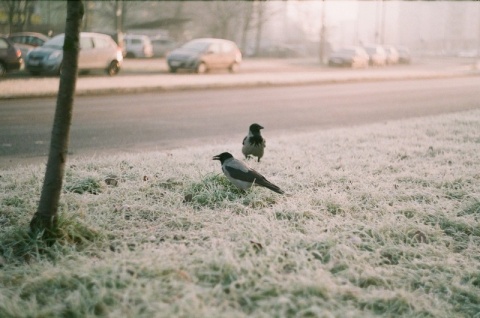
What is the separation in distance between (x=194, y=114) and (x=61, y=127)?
7.69m

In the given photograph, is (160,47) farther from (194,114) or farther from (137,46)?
(194,114)

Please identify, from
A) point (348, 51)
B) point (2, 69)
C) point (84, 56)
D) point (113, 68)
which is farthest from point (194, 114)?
point (348, 51)

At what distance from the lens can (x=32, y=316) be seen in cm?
252

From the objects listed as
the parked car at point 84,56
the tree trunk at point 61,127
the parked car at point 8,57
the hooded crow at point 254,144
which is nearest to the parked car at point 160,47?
the parked car at point 84,56

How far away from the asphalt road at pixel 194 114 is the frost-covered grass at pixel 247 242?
200 centimetres

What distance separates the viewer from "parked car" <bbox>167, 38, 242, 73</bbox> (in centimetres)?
2175

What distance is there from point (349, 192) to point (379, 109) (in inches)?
333

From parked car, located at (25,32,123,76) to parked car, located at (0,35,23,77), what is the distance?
35 centimetres

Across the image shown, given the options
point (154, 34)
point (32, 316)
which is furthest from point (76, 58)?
point (154, 34)

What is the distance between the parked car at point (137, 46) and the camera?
35.3 metres

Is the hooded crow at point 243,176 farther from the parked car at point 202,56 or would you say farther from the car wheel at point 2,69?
the parked car at point 202,56

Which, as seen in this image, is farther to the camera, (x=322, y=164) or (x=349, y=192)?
(x=322, y=164)

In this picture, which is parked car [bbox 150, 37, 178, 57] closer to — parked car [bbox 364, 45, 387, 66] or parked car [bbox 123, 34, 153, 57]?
parked car [bbox 123, 34, 153, 57]

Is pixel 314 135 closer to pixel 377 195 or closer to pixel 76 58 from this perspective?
pixel 377 195
